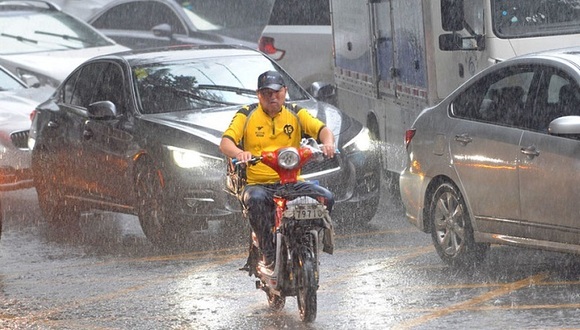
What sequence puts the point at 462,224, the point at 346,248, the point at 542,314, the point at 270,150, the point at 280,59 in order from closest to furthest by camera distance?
the point at 542,314 → the point at 270,150 → the point at 462,224 → the point at 346,248 → the point at 280,59

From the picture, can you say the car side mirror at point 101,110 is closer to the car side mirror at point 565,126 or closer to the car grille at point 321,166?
the car grille at point 321,166

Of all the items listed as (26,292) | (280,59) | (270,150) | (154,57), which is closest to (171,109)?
(154,57)

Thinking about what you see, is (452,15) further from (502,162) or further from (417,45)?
(502,162)

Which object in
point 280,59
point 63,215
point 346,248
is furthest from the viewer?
point 280,59

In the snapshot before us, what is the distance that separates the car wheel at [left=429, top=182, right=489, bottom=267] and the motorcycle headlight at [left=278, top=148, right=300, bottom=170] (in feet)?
6.05

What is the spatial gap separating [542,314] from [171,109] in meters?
5.31

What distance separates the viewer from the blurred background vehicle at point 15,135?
16109 millimetres

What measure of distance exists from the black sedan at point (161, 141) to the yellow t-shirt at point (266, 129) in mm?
2610

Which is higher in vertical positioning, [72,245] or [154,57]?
[154,57]

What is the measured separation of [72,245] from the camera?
13.9 m

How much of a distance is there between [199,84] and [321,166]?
5.36ft

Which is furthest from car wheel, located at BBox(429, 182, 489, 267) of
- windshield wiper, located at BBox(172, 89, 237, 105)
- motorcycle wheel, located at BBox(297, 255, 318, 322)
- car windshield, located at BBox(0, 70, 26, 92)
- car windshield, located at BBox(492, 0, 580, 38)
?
car windshield, located at BBox(0, 70, 26, 92)

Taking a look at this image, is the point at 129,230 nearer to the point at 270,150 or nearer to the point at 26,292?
the point at 26,292

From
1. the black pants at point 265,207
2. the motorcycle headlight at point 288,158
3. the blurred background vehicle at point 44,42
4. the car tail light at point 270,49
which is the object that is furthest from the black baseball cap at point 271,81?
the blurred background vehicle at point 44,42
